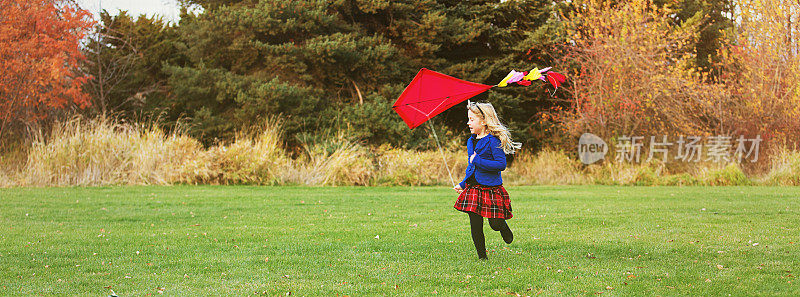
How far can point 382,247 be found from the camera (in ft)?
22.6

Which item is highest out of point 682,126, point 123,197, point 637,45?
point 637,45

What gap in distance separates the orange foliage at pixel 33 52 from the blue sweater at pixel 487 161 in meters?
15.0

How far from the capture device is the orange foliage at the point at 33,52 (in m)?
17.7

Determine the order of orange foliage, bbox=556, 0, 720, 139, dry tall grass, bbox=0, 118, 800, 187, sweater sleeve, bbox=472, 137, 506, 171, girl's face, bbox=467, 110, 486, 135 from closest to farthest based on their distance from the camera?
sweater sleeve, bbox=472, 137, 506, 171 < girl's face, bbox=467, 110, 486, 135 < dry tall grass, bbox=0, 118, 800, 187 < orange foliage, bbox=556, 0, 720, 139

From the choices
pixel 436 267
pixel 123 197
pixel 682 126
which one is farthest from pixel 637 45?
pixel 436 267

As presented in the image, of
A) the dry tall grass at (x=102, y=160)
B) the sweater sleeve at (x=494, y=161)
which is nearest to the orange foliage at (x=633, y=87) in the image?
the dry tall grass at (x=102, y=160)

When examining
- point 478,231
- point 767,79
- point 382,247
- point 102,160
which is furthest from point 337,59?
point 478,231

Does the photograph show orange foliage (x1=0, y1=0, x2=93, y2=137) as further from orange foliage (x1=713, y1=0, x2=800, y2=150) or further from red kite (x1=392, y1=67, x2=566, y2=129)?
orange foliage (x1=713, y1=0, x2=800, y2=150)

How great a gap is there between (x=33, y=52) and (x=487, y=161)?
16082 mm

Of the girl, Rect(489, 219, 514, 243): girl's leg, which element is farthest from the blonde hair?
Rect(489, 219, 514, 243): girl's leg

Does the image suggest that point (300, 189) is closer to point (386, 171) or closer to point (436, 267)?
point (386, 171)

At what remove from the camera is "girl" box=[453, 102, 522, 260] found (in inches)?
235

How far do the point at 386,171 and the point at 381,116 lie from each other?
3.65m

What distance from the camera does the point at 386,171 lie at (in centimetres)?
1694
